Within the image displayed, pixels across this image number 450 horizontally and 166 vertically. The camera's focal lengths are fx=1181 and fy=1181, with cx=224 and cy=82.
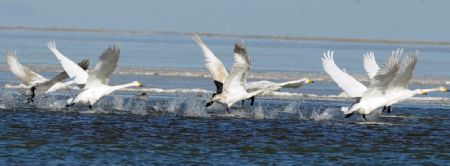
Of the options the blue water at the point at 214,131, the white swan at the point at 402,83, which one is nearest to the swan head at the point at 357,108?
the blue water at the point at 214,131

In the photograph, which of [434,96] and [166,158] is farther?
[434,96]

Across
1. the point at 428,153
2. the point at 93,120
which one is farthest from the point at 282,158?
the point at 93,120

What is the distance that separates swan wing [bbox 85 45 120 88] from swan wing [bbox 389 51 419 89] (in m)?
5.46

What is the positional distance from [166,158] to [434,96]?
51.6ft

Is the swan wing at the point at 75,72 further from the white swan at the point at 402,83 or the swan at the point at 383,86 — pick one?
the white swan at the point at 402,83

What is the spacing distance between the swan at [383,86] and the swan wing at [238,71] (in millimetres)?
2032

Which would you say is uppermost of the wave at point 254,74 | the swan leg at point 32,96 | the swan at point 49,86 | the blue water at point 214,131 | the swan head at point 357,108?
the wave at point 254,74

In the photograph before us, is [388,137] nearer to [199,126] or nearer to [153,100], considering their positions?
[199,126]

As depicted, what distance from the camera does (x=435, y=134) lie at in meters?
22.0

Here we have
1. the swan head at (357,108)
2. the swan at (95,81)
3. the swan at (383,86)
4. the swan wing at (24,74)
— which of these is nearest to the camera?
the swan at (383,86)

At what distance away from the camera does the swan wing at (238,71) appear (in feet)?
75.0

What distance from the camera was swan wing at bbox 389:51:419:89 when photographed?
2203 centimetres

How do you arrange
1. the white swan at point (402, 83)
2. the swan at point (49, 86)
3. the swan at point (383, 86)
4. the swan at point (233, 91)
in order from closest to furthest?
the white swan at point (402, 83)
the swan at point (383, 86)
the swan at point (233, 91)
the swan at point (49, 86)

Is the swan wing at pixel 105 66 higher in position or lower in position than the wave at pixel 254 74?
lower
